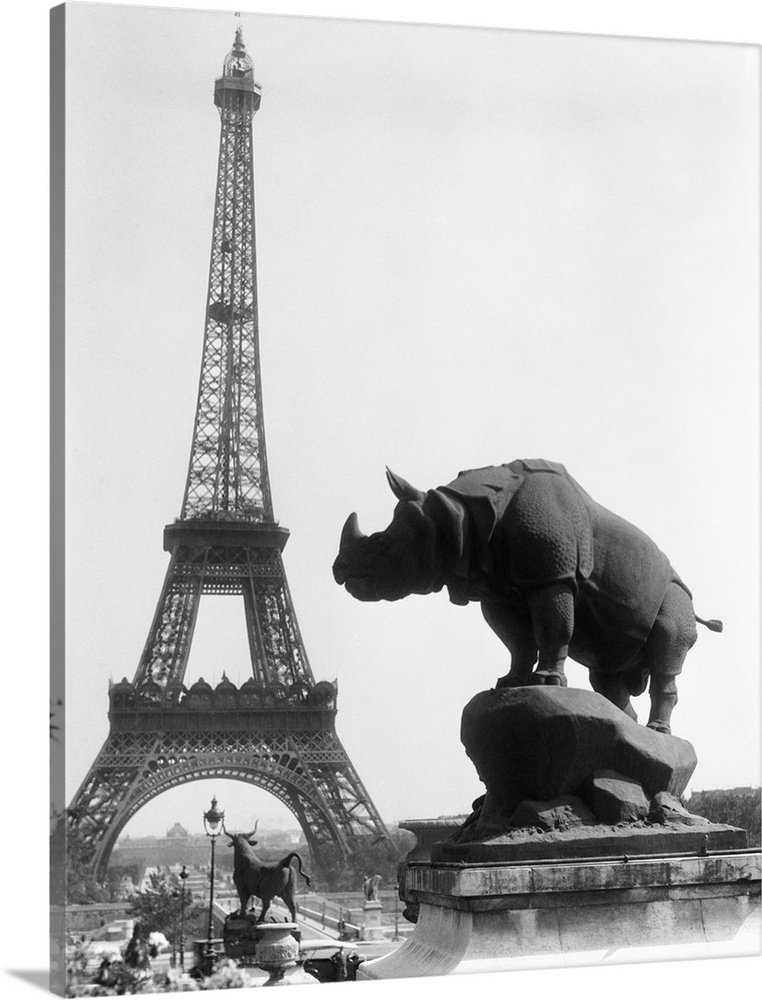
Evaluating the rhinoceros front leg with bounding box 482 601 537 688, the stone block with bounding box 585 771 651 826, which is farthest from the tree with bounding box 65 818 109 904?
the stone block with bounding box 585 771 651 826

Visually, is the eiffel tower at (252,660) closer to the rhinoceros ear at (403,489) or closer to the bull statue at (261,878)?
the bull statue at (261,878)

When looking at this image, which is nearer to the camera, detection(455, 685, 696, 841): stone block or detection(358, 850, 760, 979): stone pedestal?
detection(358, 850, 760, 979): stone pedestal

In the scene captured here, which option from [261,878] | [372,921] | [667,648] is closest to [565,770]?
[667,648]

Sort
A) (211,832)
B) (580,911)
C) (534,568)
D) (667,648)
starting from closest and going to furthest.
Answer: (580,911)
(534,568)
(667,648)
(211,832)

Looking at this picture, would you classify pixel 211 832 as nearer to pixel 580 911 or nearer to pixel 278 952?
pixel 278 952

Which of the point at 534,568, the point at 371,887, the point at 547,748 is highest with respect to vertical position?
the point at 534,568

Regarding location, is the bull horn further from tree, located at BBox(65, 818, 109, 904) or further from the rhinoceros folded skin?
tree, located at BBox(65, 818, 109, 904)

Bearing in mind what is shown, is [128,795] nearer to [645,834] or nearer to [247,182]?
[247,182]
